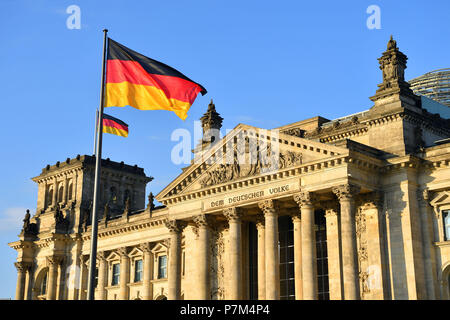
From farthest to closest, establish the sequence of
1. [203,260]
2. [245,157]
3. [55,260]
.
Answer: [55,260] < [203,260] < [245,157]

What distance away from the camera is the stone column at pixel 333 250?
→ 44.3m

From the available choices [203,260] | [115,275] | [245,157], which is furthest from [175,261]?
[115,275]

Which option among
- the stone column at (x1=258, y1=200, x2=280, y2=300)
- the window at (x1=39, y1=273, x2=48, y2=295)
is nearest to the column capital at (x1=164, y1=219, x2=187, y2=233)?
the stone column at (x1=258, y1=200, x2=280, y2=300)

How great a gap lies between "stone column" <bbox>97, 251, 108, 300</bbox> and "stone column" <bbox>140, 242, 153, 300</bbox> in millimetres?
6428

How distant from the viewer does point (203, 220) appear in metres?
51.1

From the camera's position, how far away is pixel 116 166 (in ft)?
254

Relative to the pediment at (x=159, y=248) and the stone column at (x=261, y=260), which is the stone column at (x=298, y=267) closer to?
the stone column at (x=261, y=260)

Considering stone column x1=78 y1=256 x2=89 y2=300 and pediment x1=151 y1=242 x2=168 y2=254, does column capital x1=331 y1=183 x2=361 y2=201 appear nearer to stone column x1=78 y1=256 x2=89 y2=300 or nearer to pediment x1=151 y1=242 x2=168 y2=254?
pediment x1=151 y1=242 x2=168 y2=254

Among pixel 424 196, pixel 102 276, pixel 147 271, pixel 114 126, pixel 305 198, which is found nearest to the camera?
pixel 114 126

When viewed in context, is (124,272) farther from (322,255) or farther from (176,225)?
(322,255)

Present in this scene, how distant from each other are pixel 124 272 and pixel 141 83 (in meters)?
40.1

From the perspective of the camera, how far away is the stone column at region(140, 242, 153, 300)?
62.8 metres

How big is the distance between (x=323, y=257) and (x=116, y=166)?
36.2 meters
